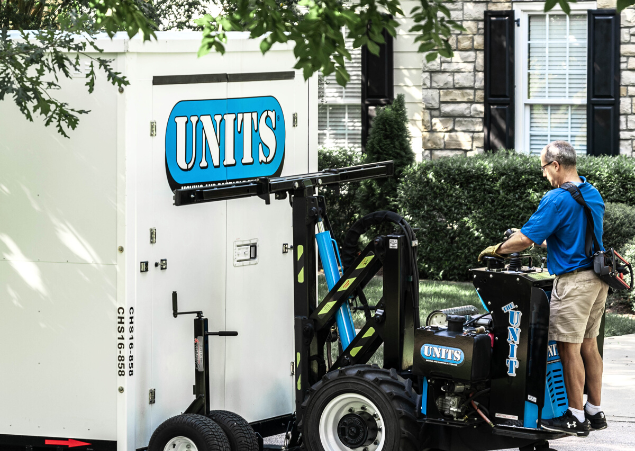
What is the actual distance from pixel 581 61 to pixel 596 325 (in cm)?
856

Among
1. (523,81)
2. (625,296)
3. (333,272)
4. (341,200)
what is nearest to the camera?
(333,272)

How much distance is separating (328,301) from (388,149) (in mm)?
7840

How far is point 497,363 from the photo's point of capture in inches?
209

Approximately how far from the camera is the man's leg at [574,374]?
5363 millimetres

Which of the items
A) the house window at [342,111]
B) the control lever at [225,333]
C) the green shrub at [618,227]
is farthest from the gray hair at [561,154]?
the house window at [342,111]

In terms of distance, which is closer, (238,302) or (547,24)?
(238,302)

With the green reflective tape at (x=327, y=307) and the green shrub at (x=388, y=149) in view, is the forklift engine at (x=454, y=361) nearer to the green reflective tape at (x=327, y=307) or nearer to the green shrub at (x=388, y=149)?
the green reflective tape at (x=327, y=307)

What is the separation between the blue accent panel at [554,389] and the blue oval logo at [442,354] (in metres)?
0.55

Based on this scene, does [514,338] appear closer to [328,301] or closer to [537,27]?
[328,301]

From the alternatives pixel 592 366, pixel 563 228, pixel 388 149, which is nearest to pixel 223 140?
pixel 563 228

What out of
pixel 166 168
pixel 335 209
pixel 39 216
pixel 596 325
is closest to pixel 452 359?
pixel 596 325

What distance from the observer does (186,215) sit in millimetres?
5738

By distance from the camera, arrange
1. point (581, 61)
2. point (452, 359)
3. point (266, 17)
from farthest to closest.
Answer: point (581, 61) → point (452, 359) → point (266, 17)

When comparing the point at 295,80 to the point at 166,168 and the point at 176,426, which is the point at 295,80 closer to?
the point at 166,168
